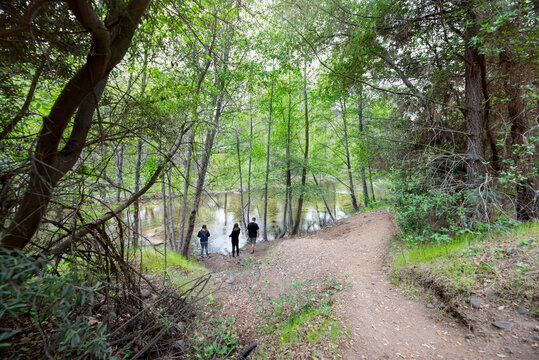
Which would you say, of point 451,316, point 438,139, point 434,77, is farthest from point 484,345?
point 434,77

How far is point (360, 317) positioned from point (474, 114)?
5.36m

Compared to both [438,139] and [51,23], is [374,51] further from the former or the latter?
[51,23]

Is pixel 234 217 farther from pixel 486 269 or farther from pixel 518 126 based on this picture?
pixel 518 126

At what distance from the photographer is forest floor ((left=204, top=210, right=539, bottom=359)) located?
8.66 feet

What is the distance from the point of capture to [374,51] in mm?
5406

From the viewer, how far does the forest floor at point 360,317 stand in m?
2.64

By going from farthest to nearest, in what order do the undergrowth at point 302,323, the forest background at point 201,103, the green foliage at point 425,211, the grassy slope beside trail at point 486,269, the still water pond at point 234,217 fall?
the still water pond at point 234,217 < the green foliage at point 425,211 < the undergrowth at point 302,323 < the grassy slope beside trail at point 486,269 < the forest background at point 201,103

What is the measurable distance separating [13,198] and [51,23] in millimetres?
1643

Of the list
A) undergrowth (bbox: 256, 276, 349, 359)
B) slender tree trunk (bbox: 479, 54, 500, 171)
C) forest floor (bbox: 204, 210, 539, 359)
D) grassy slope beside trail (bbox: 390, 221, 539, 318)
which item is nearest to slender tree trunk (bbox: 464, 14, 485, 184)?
slender tree trunk (bbox: 479, 54, 500, 171)

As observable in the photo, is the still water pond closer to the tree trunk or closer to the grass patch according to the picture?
the grass patch

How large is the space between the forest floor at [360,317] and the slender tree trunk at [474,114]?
3129 mm

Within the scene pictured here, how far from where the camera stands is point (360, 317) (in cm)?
350

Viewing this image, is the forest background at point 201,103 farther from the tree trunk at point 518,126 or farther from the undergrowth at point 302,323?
the undergrowth at point 302,323

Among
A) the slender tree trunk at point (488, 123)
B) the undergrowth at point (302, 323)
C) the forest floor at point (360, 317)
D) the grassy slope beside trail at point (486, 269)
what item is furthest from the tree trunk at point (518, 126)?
the undergrowth at point (302, 323)
